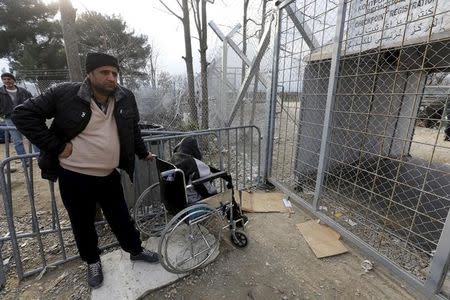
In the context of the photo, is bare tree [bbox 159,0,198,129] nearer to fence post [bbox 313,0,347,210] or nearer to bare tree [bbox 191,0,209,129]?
bare tree [bbox 191,0,209,129]

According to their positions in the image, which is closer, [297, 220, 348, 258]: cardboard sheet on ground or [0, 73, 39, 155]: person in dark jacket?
[297, 220, 348, 258]: cardboard sheet on ground

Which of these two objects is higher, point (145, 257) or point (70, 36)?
point (70, 36)

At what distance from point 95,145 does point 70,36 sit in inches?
89.4

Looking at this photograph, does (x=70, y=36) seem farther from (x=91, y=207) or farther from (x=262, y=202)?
(x=262, y=202)

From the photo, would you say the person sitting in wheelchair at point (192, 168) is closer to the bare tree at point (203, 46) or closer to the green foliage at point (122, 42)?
the bare tree at point (203, 46)

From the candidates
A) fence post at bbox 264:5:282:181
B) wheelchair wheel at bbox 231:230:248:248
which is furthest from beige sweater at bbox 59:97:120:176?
fence post at bbox 264:5:282:181

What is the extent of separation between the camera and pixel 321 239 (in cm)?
274

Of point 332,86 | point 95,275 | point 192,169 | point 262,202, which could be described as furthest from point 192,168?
point 332,86

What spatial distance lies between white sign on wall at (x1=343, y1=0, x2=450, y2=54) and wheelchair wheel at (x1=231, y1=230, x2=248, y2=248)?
2354 millimetres

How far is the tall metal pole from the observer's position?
10.3 ft

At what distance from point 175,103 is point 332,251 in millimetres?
6043

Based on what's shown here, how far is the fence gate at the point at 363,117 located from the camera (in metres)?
2.22

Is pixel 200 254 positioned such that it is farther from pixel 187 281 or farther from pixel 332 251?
pixel 332 251

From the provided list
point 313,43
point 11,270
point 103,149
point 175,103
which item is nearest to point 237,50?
point 313,43
